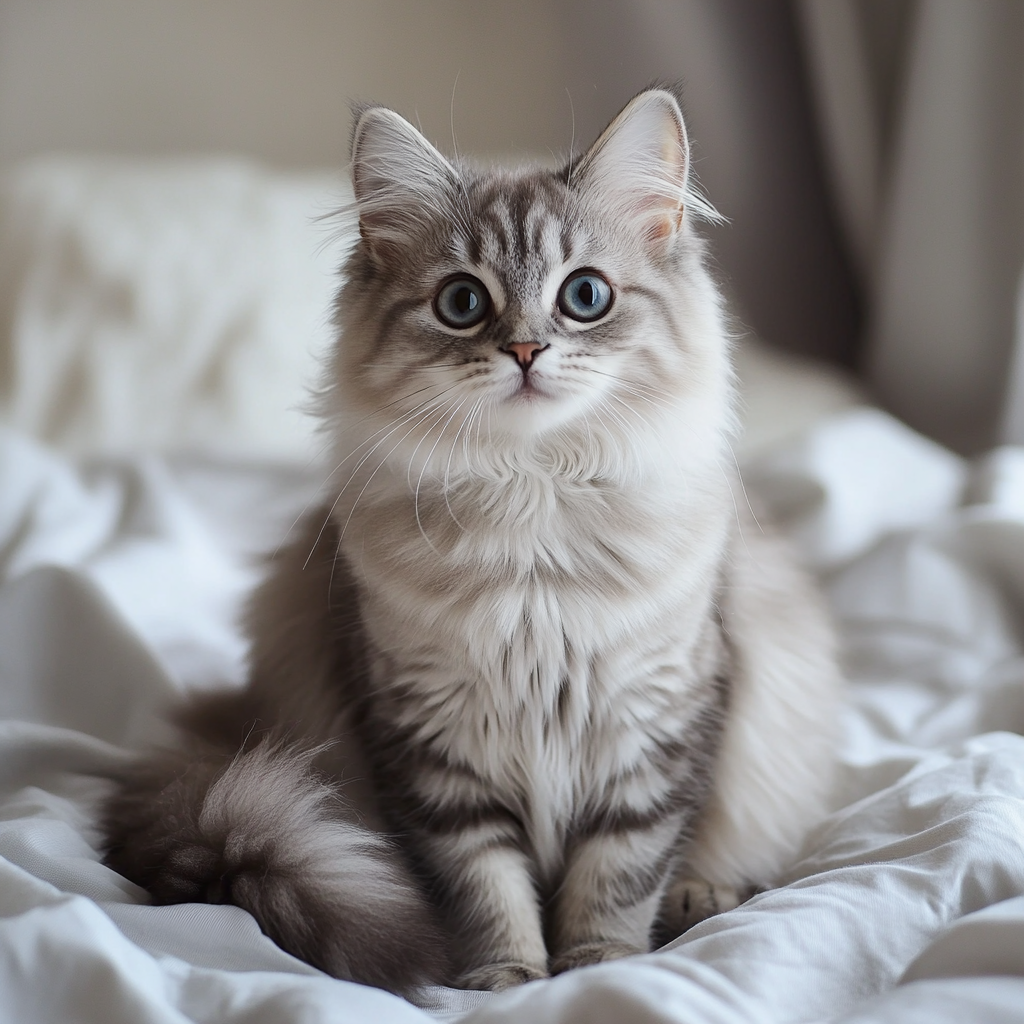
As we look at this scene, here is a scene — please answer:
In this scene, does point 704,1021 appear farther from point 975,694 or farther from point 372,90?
point 372,90

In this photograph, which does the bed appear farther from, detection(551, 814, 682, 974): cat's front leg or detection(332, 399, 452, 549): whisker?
detection(332, 399, 452, 549): whisker

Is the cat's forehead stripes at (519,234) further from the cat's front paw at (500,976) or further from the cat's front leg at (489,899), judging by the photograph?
the cat's front paw at (500,976)

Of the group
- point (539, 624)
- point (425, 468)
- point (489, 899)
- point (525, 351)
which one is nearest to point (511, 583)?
point (539, 624)

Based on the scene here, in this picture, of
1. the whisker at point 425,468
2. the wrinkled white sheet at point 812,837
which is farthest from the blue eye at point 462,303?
the wrinkled white sheet at point 812,837

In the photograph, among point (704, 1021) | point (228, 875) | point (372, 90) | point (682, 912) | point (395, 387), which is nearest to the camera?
point (704, 1021)

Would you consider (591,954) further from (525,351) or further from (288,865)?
(525,351)

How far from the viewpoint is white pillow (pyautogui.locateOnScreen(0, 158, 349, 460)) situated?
243cm

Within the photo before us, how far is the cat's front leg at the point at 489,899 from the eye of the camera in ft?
3.92

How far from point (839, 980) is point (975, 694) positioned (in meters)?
0.85

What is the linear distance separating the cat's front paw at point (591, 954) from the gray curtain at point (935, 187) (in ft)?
5.51

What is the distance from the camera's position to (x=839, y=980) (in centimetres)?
99

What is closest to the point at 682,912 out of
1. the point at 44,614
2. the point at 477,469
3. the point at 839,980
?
the point at 839,980

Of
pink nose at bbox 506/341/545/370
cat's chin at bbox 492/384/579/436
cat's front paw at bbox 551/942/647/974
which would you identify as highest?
pink nose at bbox 506/341/545/370

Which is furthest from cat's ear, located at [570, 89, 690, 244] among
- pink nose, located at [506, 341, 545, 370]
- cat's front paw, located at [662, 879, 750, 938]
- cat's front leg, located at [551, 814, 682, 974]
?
cat's front paw, located at [662, 879, 750, 938]
